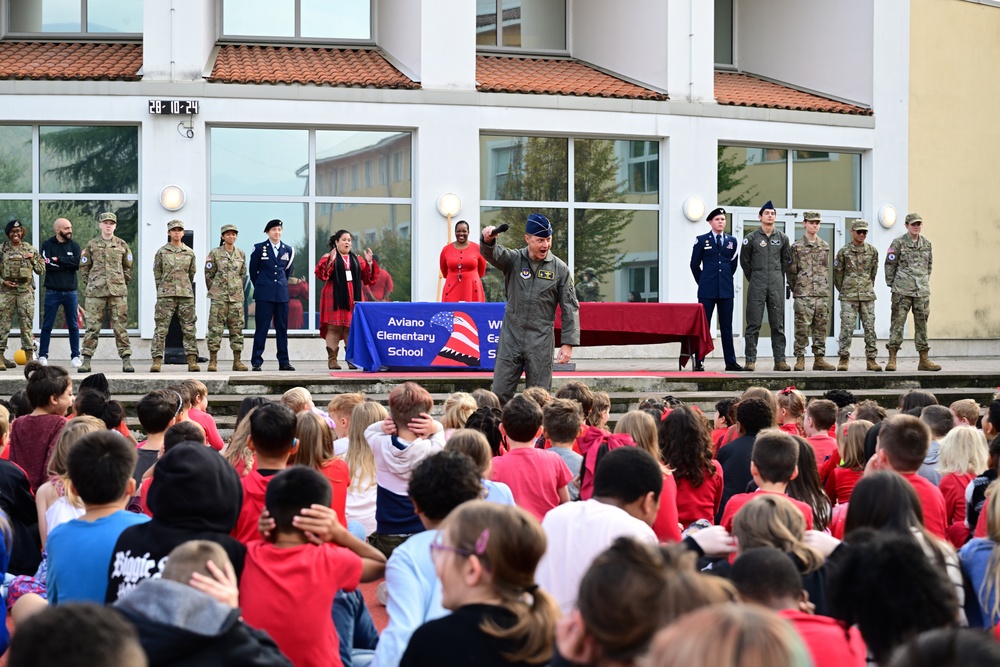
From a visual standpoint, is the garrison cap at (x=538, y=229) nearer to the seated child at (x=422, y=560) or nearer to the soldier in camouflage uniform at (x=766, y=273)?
the seated child at (x=422, y=560)

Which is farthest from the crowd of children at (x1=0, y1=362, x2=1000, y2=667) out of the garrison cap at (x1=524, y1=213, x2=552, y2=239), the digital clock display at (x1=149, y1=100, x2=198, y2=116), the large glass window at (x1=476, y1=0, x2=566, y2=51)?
the large glass window at (x1=476, y1=0, x2=566, y2=51)

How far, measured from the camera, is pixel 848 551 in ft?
9.62

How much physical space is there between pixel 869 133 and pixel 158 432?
16.9 metres

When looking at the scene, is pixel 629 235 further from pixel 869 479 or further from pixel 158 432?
pixel 869 479

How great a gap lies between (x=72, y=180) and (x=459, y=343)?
8.03 m

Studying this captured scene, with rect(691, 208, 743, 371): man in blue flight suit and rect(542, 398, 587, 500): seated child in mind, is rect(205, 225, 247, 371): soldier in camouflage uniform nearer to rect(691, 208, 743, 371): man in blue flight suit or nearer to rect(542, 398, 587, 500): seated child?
rect(691, 208, 743, 371): man in blue flight suit

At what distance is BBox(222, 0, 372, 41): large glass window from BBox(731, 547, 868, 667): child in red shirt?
18579mm

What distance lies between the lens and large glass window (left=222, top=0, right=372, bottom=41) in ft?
65.2

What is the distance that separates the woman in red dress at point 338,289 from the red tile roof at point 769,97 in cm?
791

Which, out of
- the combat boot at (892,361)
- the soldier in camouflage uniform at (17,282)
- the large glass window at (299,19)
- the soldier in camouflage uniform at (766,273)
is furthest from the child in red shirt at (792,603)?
the large glass window at (299,19)

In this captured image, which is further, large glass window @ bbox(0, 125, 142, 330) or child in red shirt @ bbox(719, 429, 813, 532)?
large glass window @ bbox(0, 125, 142, 330)

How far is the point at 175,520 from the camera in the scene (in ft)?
12.4

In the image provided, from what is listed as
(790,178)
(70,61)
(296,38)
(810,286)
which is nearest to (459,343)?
(810,286)

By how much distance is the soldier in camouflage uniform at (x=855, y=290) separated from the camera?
15.2 m
